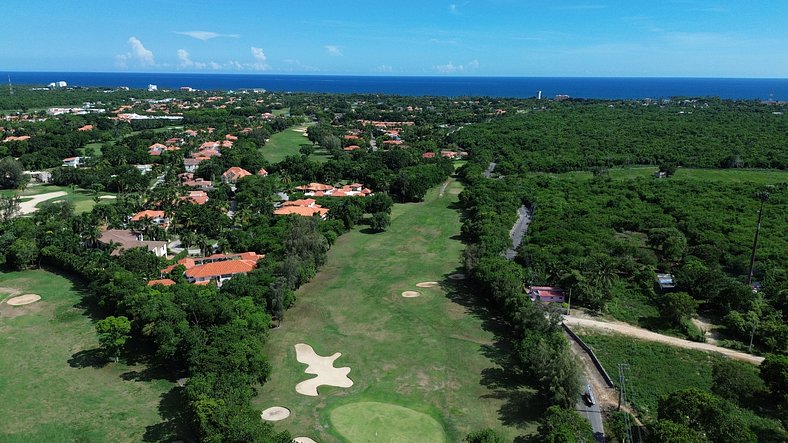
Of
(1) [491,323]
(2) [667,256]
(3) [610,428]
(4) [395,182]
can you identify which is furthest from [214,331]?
(4) [395,182]

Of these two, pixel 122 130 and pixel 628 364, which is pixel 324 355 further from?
pixel 122 130

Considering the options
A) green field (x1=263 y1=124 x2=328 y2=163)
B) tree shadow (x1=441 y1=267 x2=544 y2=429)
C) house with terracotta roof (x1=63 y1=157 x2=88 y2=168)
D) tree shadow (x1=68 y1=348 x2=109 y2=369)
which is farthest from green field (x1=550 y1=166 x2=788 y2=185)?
house with terracotta roof (x1=63 y1=157 x2=88 y2=168)

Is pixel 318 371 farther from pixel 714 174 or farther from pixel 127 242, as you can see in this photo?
pixel 714 174

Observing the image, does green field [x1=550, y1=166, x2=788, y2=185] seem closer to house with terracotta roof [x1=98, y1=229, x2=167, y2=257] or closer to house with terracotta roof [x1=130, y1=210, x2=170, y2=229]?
house with terracotta roof [x1=130, y1=210, x2=170, y2=229]

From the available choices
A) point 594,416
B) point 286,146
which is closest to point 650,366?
point 594,416

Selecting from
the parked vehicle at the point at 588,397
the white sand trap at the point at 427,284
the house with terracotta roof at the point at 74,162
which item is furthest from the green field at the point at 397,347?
the house with terracotta roof at the point at 74,162
